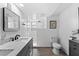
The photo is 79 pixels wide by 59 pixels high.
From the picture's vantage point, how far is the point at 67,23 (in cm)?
314

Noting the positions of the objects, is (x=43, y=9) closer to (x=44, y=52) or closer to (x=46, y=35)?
(x=46, y=35)

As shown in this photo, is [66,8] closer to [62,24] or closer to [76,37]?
[62,24]

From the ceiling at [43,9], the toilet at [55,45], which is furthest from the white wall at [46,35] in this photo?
the ceiling at [43,9]

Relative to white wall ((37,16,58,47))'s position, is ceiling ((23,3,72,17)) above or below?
above

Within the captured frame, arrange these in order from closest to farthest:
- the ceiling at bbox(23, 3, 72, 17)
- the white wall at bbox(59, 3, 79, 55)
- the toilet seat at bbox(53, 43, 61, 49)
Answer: the white wall at bbox(59, 3, 79, 55), the toilet seat at bbox(53, 43, 61, 49), the ceiling at bbox(23, 3, 72, 17)

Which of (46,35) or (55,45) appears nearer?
(55,45)

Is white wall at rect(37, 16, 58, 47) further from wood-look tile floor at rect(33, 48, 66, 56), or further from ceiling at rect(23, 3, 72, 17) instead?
ceiling at rect(23, 3, 72, 17)

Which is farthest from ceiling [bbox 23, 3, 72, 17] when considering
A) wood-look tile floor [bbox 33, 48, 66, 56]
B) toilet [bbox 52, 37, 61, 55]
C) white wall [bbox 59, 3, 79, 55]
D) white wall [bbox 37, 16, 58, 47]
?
wood-look tile floor [bbox 33, 48, 66, 56]

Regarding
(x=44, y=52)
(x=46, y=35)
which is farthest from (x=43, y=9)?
(x=44, y=52)

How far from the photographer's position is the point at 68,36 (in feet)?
9.88

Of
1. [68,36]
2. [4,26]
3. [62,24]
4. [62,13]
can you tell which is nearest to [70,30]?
[68,36]

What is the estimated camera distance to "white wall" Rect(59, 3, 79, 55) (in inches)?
110

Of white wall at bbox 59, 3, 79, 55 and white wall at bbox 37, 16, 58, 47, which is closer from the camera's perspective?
white wall at bbox 59, 3, 79, 55

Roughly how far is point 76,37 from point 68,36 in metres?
0.33
